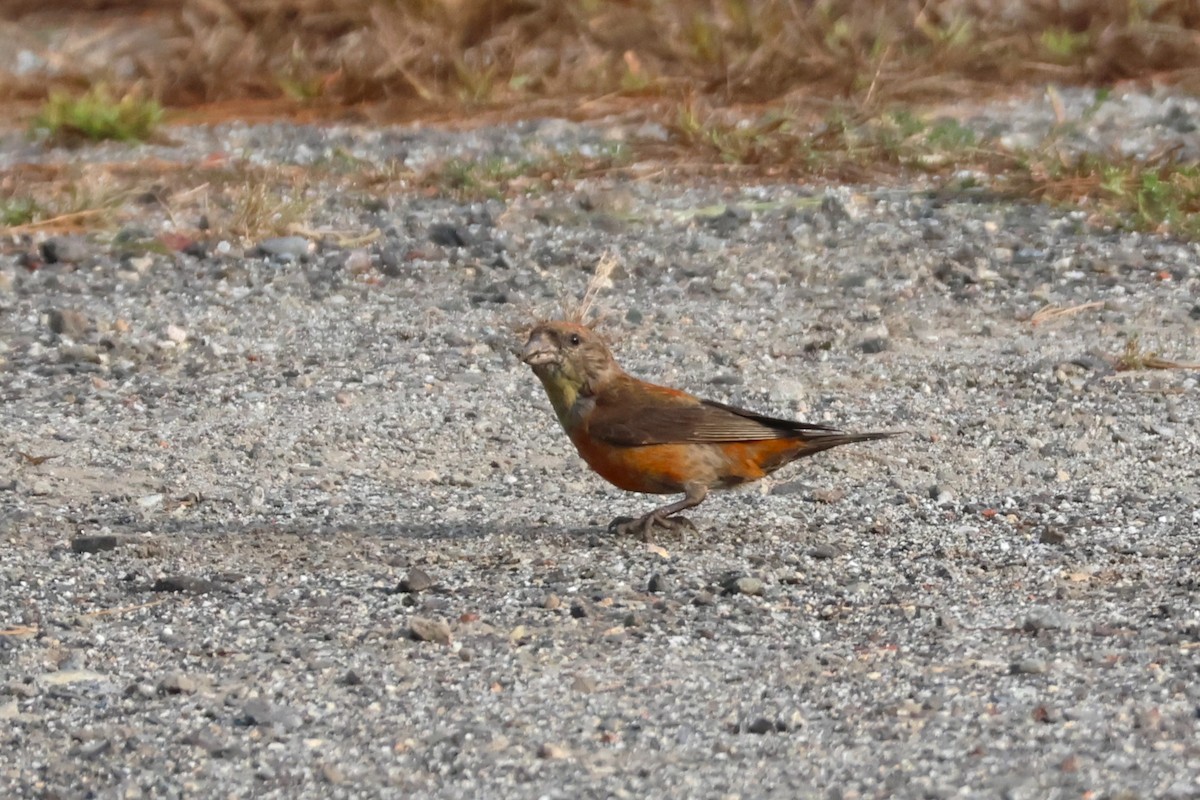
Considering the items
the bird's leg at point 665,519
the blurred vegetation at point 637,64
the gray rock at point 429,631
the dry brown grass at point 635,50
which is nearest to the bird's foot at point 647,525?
the bird's leg at point 665,519

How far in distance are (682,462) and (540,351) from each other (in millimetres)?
501

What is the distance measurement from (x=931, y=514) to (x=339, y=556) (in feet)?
5.33

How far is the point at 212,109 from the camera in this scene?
11430 mm

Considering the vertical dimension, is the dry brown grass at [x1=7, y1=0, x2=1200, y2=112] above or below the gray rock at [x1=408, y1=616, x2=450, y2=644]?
below

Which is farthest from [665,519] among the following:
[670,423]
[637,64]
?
[637,64]

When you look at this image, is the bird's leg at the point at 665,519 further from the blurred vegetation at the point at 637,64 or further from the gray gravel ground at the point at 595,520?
the blurred vegetation at the point at 637,64

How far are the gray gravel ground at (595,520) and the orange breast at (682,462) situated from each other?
0.17 m

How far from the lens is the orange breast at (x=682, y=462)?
5.35 metres

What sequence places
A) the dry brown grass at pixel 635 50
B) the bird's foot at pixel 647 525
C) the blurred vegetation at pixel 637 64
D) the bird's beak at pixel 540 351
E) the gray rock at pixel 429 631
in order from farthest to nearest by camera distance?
the dry brown grass at pixel 635 50, the blurred vegetation at pixel 637 64, the bird's beak at pixel 540 351, the bird's foot at pixel 647 525, the gray rock at pixel 429 631

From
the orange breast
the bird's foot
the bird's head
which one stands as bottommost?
the bird's foot

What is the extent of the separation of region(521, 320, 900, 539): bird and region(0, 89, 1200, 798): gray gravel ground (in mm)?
168

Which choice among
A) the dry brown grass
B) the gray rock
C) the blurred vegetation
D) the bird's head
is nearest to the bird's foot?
A: the bird's head

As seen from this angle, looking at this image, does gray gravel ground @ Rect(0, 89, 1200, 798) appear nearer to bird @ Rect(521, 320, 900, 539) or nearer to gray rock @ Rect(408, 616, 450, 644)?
gray rock @ Rect(408, 616, 450, 644)

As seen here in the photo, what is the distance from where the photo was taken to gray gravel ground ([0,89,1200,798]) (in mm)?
3799
